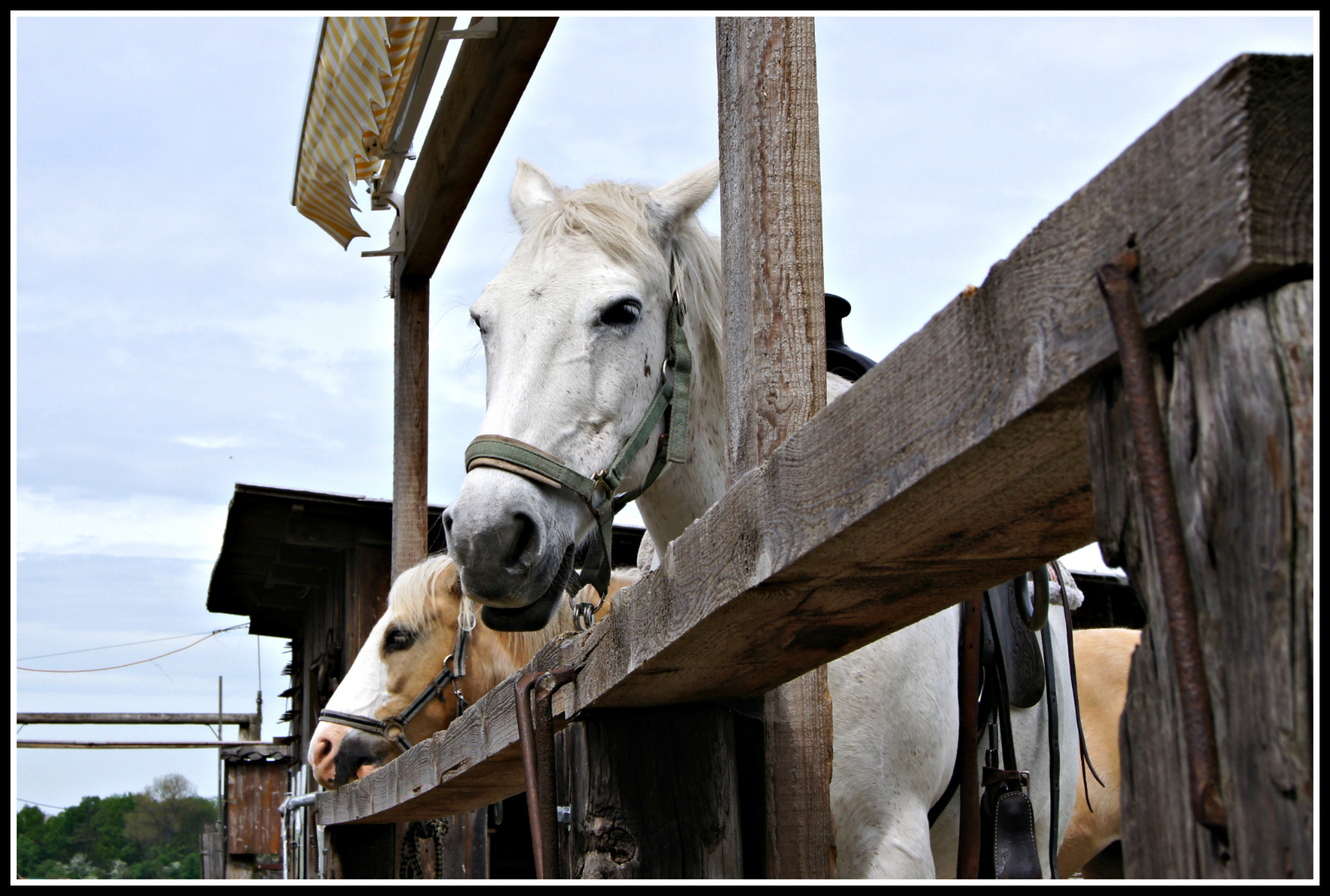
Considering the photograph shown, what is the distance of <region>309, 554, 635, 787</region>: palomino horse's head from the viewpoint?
4000 millimetres

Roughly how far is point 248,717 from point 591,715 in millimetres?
14090

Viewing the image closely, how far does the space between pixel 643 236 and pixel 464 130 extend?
1.64 m

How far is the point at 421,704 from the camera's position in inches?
158

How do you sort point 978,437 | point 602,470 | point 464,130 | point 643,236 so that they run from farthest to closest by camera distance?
point 464,130, point 643,236, point 602,470, point 978,437

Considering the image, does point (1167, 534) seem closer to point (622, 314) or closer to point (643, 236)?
point (622, 314)

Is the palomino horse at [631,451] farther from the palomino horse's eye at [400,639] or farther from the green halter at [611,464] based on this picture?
the palomino horse's eye at [400,639]

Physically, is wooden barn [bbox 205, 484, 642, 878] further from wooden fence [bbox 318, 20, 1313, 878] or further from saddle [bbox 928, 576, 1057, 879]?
wooden fence [bbox 318, 20, 1313, 878]

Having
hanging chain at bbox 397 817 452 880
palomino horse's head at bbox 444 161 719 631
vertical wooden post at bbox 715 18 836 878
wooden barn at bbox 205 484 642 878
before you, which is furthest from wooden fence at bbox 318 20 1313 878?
hanging chain at bbox 397 817 452 880

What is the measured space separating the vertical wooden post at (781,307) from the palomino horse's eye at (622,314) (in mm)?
562

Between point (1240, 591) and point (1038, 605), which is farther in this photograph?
point (1038, 605)

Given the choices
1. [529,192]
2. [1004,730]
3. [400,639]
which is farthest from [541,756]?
[400,639]

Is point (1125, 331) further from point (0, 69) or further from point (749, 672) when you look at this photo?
point (0, 69)

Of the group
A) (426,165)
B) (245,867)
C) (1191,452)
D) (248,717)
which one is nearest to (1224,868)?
(1191,452)

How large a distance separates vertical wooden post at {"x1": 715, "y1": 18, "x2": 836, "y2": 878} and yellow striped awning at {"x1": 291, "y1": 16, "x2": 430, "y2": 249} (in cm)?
207
